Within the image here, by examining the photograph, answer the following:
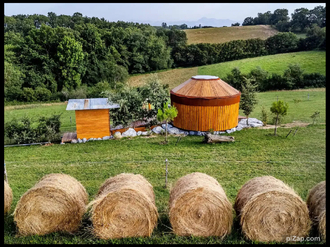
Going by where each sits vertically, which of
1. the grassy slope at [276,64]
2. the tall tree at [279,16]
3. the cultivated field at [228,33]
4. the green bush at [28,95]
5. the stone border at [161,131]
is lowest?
the stone border at [161,131]

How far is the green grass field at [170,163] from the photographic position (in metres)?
6.79

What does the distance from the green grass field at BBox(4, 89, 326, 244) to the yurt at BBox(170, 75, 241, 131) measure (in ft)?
Answer: 3.91

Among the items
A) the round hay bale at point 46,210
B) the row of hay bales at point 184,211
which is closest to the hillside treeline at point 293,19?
the row of hay bales at point 184,211

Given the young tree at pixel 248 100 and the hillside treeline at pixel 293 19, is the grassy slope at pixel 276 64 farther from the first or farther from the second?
the young tree at pixel 248 100

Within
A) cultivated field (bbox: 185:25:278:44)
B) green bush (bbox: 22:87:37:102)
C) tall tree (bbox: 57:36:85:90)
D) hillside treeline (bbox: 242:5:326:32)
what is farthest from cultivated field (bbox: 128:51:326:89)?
green bush (bbox: 22:87:37:102)

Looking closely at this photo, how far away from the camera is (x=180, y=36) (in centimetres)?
5150

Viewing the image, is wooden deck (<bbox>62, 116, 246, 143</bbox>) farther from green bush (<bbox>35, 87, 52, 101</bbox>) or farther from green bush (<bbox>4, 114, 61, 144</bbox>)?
green bush (<bbox>35, 87, 52, 101</bbox>)

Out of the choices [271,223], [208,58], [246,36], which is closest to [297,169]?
[271,223]

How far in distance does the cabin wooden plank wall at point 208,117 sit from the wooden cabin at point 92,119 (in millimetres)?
4122

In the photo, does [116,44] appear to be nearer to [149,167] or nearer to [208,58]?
[208,58]

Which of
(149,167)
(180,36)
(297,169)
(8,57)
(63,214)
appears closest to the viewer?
(63,214)

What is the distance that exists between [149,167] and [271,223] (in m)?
6.12

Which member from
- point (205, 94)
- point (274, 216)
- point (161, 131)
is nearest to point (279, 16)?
point (205, 94)

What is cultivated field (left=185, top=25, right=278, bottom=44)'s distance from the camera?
4905 cm
